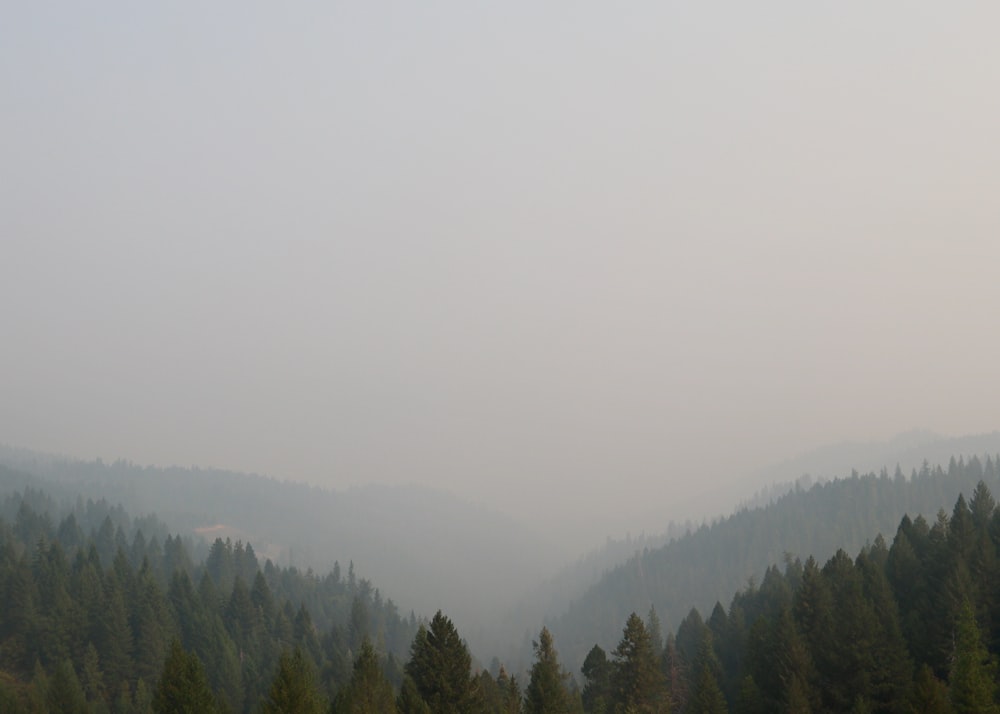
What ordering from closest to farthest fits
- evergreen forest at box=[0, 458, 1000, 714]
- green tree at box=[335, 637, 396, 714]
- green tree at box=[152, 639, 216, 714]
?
green tree at box=[152, 639, 216, 714] → green tree at box=[335, 637, 396, 714] → evergreen forest at box=[0, 458, 1000, 714]

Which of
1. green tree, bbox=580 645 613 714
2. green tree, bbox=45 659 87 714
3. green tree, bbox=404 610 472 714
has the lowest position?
green tree, bbox=45 659 87 714

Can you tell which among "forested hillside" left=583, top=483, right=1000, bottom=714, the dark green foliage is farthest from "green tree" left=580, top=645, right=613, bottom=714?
the dark green foliage

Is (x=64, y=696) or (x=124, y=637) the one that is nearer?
(x=64, y=696)

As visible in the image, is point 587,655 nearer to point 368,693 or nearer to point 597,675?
point 597,675

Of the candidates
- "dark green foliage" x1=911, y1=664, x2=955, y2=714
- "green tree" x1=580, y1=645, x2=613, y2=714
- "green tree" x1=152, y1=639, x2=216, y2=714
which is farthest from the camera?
"green tree" x1=580, y1=645, x2=613, y2=714

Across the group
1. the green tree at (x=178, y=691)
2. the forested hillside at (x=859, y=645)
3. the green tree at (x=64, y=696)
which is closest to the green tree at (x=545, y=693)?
the forested hillside at (x=859, y=645)

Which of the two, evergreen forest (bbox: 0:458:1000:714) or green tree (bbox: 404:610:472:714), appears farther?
evergreen forest (bbox: 0:458:1000:714)

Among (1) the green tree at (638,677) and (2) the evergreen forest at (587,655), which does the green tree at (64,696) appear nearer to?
(2) the evergreen forest at (587,655)

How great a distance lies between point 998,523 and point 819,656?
24.0 metres

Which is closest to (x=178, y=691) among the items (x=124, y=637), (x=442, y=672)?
(x=442, y=672)

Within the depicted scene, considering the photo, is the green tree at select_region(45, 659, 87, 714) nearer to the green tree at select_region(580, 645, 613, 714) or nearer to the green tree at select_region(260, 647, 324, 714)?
the green tree at select_region(260, 647, 324, 714)

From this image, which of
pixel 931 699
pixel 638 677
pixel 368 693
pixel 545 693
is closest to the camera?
pixel 931 699

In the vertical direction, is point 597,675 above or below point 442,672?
below

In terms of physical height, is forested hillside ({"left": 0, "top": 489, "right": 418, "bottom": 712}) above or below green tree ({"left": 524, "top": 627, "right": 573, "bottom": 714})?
below
